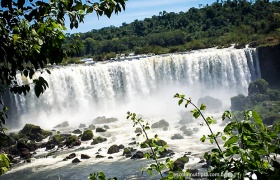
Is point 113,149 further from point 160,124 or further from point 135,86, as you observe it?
point 135,86

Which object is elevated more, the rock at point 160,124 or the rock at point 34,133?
the rock at point 34,133

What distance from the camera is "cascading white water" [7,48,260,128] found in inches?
1045

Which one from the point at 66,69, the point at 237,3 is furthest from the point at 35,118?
the point at 237,3

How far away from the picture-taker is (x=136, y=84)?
29078 millimetres

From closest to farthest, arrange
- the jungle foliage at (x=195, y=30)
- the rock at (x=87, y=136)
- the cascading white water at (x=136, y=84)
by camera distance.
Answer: the rock at (x=87, y=136) < the cascading white water at (x=136, y=84) < the jungle foliage at (x=195, y=30)

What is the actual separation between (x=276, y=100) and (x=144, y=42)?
31748mm

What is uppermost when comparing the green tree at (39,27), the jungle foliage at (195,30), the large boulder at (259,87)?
the jungle foliage at (195,30)

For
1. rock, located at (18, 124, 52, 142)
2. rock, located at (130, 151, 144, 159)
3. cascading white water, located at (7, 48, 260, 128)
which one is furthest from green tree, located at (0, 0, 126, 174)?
cascading white water, located at (7, 48, 260, 128)

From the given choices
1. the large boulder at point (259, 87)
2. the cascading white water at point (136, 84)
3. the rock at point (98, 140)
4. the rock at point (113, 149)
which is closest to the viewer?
the rock at point (113, 149)

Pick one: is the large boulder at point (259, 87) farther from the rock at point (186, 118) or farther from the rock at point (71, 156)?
the rock at point (71, 156)

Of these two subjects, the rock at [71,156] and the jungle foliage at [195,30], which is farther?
the jungle foliage at [195,30]

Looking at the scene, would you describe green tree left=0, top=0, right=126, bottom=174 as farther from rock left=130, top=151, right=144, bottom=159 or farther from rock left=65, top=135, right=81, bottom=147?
rock left=65, top=135, right=81, bottom=147

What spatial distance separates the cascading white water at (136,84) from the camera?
26531 mm

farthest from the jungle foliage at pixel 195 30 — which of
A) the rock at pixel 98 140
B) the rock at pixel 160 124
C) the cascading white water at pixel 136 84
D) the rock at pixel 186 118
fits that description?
the rock at pixel 98 140
